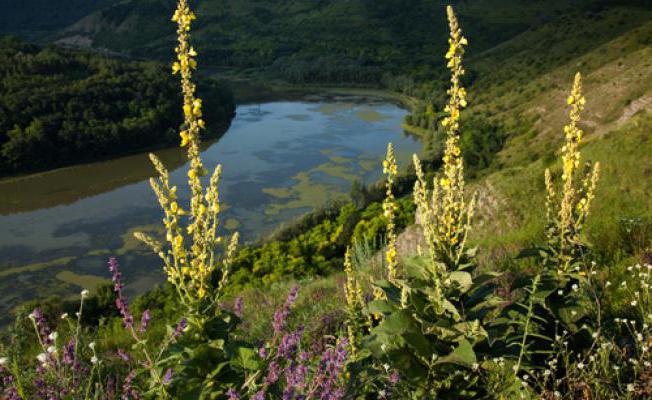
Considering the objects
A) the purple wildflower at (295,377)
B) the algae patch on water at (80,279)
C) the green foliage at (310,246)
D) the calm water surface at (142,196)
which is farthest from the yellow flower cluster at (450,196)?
the algae patch on water at (80,279)

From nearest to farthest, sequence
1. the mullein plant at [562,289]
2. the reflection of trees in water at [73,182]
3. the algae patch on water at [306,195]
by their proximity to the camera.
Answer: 1. the mullein plant at [562,289]
2. the algae patch on water at [306,195]
3. the reflection of trees in water at [73,182]

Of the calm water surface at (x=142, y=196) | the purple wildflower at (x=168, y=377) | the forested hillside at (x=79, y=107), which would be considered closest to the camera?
the purple wildflower at (x=168, y=377)

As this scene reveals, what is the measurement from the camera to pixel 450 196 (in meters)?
3.90

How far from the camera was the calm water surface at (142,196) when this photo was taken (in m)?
37.1

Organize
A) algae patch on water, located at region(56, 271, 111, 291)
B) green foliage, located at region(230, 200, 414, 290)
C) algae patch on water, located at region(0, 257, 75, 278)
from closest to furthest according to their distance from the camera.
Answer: green foliage, located at region(230, 200, 414, 290), algae patch on water, located at region(56, 271, 111, 291), algae patch on water, located at region(0, 257, 75, 278)

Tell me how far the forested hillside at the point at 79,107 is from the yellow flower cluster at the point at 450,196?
68243 millimetres

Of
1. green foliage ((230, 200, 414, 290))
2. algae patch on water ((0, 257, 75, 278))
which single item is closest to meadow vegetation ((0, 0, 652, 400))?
green foliage ((230, 200, 414, 290))

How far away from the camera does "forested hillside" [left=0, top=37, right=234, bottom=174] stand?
214 ft

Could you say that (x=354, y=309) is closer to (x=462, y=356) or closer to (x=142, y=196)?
(x=462, y=356)

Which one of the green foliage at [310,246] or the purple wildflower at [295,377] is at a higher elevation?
the purple wildflower at [295,377]

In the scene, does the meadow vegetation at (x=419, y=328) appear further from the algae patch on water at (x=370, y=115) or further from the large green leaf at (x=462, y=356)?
the algae patch on water at (x=370, y=115)

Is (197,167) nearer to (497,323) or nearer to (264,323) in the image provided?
(497,323)

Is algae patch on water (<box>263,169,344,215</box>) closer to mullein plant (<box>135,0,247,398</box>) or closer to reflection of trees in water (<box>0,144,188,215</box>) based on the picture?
reflection of trees in water (<box>0,144,188,215</box>)

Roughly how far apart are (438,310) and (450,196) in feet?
2.72
